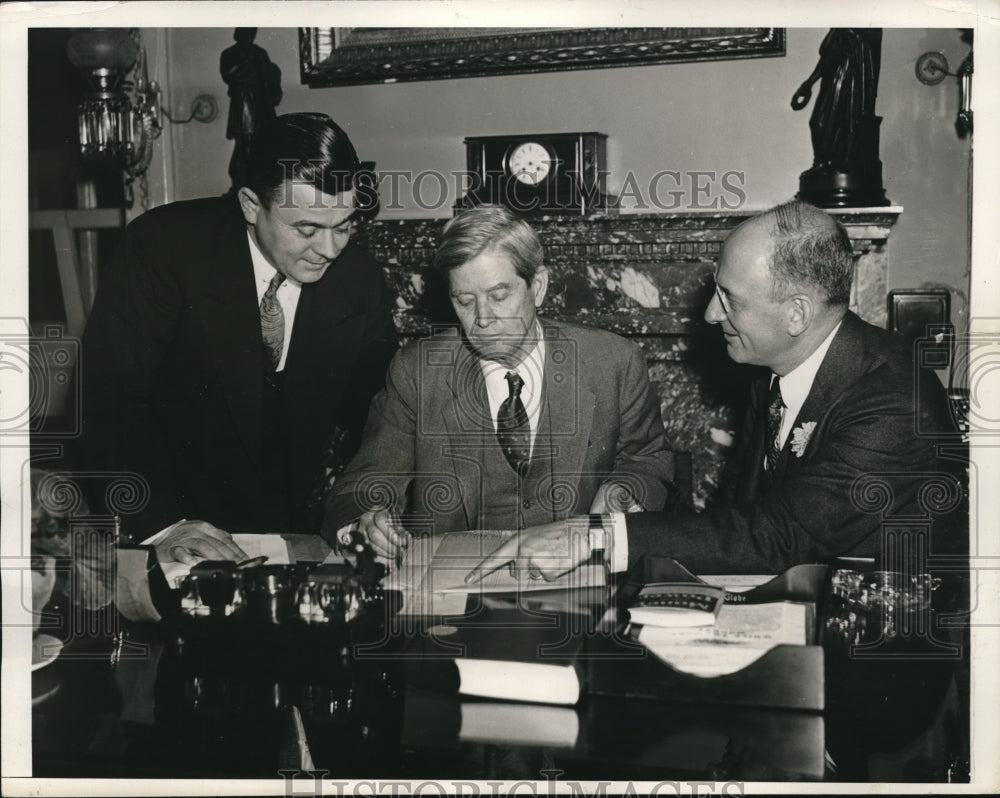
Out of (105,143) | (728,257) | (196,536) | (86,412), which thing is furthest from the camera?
(105,143)

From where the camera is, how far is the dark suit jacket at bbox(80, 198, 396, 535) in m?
2.91

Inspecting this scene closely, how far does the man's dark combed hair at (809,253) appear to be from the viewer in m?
2.29

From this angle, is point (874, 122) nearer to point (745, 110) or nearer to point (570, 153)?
point (745, 110)

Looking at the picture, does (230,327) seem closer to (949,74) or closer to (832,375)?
(832,375)

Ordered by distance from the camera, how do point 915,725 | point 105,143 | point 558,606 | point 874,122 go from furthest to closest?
point 105,143
point 874,122
point 558,606
point 915,725

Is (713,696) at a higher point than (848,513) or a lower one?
lower

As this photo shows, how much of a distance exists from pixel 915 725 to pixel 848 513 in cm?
73

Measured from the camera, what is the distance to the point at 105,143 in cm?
351

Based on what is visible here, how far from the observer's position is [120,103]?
11.2ft

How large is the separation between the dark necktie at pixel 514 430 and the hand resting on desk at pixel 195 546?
774 millimetres

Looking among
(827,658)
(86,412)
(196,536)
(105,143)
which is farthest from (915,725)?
(105,143)

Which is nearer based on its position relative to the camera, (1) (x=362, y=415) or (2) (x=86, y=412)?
(2) (x=86, y=412)

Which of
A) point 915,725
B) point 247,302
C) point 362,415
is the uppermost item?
point 247,302

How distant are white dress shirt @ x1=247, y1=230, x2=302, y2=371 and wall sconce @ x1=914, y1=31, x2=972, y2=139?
2.11m
